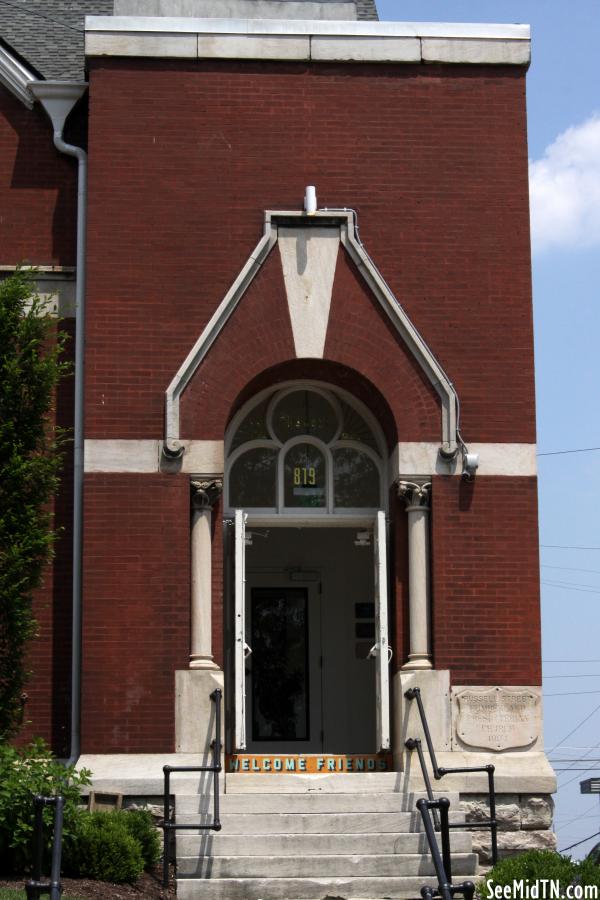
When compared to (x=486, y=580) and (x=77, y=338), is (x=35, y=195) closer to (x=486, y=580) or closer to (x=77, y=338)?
(x=77, y=338)

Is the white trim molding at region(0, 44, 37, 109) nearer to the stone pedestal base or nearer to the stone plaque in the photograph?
the stone pedestal base

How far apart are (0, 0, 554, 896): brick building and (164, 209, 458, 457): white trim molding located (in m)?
0.03

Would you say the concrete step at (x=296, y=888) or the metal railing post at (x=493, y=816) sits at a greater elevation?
the metal railing post at (x=493, y=816)

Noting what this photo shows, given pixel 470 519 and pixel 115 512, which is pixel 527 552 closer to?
pixel 470 519

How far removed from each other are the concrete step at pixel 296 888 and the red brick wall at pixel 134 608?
1992 millimetres

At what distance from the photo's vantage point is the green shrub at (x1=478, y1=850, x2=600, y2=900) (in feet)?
36.6

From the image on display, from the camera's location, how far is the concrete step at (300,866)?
13312 millimetres

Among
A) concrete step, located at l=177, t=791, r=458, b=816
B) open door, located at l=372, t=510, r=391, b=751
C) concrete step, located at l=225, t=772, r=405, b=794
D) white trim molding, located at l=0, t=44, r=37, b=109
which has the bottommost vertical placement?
concrete step, located at l=177, t=791, r=458, b=816

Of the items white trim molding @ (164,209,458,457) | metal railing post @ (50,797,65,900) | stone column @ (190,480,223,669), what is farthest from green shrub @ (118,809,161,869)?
white trim molding @ (164,209,458,457)

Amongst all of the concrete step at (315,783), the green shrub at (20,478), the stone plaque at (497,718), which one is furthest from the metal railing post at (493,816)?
the green shrub at (20,478)

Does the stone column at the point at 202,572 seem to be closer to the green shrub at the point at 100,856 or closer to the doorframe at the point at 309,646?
the green shrub at the point at 100,856

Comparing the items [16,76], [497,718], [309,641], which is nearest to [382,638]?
[497,718]

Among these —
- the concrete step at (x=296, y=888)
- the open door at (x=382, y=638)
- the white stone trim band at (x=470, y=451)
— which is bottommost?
the concrete step at (x=296, y=888)

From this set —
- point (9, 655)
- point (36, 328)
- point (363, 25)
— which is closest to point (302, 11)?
point (363, 25)
